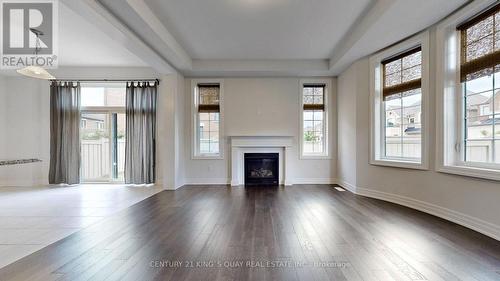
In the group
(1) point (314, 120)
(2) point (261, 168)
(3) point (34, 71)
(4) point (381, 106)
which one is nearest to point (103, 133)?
(3) point (34, 71)

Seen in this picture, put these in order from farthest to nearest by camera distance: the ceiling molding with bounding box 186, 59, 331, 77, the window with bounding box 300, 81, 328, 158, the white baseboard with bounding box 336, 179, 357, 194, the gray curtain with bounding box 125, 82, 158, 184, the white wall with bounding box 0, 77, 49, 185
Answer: the window with bounding box 300, 81, 328, 158
the white wall with bounding box 0, 77, 49, 185
the gray curtain with bounding box 125, 82, 158, 184
the ceiling molding with bounding box 186, 59, 331, 77
the white baseboard with bounding box 336, 179, 357, 194

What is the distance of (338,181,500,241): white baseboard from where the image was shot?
272 centimetres

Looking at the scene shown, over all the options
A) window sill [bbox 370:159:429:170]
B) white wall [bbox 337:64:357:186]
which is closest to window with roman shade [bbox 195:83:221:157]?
white wall [bbox 337:64:357:186]

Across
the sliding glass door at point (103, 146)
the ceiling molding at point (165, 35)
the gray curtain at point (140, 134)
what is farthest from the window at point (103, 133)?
the ceiling molding at point (165, 35)

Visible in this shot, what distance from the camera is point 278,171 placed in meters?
6.12

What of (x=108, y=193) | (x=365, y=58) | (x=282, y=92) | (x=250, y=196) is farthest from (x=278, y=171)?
(x=108, y=193)

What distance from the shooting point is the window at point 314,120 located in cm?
618

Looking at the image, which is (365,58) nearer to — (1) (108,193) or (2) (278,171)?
(2) (278,171)

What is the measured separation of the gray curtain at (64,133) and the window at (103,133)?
0.26 meters

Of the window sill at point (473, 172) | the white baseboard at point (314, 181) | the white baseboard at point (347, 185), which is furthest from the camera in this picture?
the white baseboard at point (314, 181)

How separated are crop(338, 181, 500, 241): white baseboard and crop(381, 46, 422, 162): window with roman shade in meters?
0.68

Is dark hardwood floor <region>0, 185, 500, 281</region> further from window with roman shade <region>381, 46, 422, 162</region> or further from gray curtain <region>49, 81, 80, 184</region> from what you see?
gray curtain <region>49, 81, 80, 184</region>

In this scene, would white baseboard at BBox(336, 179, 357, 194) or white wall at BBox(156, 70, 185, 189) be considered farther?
white wall at BBox(156, 70, 185, 189)

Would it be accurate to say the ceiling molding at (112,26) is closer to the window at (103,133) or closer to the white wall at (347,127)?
the window at (103,133)
